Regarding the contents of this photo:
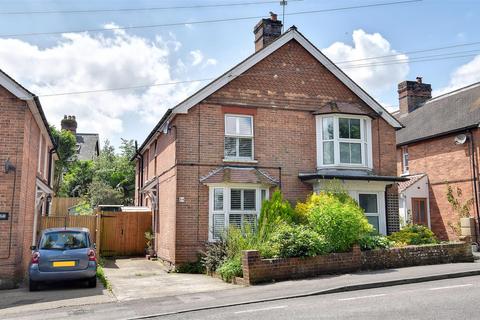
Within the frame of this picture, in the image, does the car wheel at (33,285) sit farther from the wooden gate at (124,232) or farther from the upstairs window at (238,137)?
the wooden gate at (124,232)

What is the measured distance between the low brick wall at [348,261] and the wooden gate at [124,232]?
1019 centimetres

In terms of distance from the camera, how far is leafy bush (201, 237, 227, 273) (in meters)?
13.5

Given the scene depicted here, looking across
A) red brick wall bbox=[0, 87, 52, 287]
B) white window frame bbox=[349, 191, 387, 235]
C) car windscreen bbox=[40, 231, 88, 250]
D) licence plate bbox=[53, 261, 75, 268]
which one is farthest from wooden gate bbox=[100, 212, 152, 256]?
white window frame bbox=[349, 191, 387, 235]

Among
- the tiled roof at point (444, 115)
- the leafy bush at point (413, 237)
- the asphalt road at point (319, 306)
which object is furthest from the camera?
the tiled roof at point (444, 115)

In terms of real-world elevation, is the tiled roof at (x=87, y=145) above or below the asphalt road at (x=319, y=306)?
above

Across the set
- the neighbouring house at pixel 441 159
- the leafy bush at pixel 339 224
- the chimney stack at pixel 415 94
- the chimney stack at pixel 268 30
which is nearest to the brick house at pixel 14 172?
the leafy bush at pixel 339 224

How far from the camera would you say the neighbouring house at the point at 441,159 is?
21766mm

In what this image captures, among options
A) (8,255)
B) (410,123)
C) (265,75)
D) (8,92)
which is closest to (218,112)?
(265,75)

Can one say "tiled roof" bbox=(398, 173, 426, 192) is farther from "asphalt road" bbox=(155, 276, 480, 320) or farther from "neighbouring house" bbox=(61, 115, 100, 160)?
"neighbouring house" bbox=(61, 115, 100, 160)

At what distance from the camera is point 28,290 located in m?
11.7

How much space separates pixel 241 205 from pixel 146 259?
227 inches

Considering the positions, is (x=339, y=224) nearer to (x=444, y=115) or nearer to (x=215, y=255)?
(x=215, y=255)

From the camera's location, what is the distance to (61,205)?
95.1ft

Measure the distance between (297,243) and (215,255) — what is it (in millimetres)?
3047
